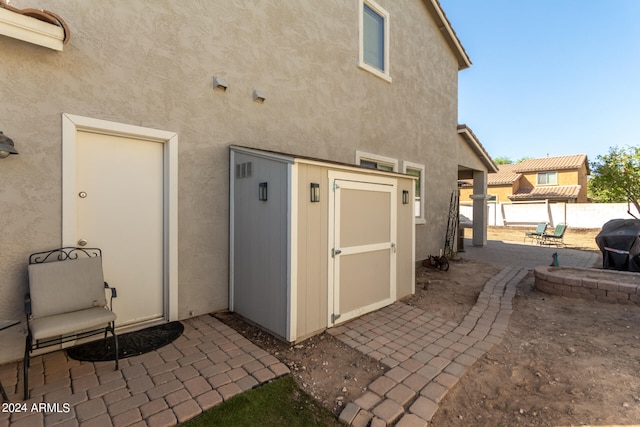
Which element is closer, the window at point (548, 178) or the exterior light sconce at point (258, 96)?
the exterior light sconce at point (258, 96)

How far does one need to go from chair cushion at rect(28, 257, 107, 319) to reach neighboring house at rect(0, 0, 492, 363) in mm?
343

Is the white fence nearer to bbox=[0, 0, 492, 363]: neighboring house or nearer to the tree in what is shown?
the tree

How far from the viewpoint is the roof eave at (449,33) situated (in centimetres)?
927

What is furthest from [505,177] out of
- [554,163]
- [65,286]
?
[65,286]

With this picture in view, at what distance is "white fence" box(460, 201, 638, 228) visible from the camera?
63.1 feet

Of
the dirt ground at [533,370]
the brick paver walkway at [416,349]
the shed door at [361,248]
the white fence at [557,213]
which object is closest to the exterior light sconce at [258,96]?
the shed door at [361,248]

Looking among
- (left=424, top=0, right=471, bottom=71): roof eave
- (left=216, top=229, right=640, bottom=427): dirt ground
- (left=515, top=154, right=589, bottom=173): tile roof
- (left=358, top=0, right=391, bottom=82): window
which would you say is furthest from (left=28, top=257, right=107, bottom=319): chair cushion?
(left=515, top=154, right=589, bottom=173): tile roof

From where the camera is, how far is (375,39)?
7.81 metres

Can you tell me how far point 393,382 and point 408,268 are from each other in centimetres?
309

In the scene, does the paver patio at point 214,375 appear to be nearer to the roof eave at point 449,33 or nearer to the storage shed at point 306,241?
the storage shed at point 306,241

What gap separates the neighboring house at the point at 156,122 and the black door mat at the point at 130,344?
254 millimetres

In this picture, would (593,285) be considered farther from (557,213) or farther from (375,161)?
(557,213)

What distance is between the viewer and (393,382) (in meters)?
3.15

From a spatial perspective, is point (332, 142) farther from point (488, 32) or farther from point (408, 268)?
point (488, 32)
